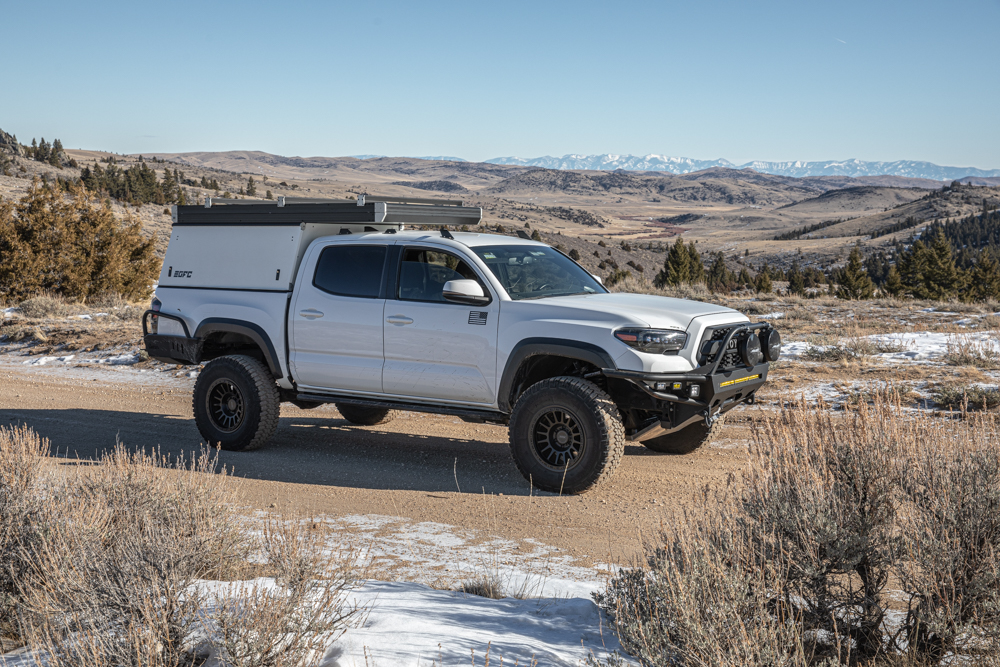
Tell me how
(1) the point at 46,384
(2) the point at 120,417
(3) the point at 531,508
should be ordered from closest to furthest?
(3) the point at 531,508, (2) the point at 120,417, (1) the point at 46,384

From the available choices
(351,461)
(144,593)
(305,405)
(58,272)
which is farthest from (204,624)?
(58,272)

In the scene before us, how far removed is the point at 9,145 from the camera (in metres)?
68.8

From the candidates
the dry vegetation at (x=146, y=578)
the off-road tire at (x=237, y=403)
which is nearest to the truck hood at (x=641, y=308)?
the off-road tire at (x=237, y=403)

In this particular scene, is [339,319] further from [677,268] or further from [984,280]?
[984,280]

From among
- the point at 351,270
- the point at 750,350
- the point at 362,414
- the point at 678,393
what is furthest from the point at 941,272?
the point at 351,270

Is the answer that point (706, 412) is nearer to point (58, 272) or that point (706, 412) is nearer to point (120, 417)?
point (120, 417)

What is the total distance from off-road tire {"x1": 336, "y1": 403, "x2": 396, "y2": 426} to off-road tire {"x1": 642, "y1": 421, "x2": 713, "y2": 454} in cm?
332

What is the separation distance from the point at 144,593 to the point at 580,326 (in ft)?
13.2

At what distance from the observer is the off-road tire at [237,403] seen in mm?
8055

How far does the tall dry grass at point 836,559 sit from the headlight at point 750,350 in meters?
2.53

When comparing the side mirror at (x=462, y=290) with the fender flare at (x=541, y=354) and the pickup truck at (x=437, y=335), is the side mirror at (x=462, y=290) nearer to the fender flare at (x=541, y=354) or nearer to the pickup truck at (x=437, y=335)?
the pickup truck at (x=437, y=335)

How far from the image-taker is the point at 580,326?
21.5ft

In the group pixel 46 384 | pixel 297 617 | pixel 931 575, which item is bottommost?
pixel 46 384

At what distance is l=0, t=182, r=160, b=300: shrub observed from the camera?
2389 centimetres
